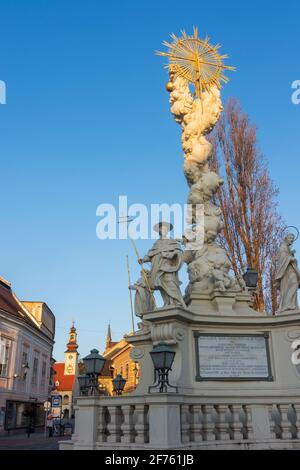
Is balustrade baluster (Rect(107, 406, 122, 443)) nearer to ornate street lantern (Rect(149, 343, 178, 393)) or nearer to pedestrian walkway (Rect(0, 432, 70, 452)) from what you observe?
ornate street lantern (Rect(149, 343, 178, 393))

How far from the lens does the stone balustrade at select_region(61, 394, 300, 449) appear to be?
22.9 feet

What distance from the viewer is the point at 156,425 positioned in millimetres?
6910

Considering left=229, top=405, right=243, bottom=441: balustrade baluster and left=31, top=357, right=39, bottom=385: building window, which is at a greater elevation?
left=31, top=357, right=39, bottom=385: building window

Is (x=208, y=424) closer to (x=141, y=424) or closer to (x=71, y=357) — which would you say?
(x=141, y=424)

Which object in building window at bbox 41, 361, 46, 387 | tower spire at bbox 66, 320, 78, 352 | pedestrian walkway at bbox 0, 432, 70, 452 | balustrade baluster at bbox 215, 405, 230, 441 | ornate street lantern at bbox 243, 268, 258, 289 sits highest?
tower spire at bbox 66, 320, 78, 352

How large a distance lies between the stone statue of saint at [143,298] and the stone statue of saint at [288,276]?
2.74m

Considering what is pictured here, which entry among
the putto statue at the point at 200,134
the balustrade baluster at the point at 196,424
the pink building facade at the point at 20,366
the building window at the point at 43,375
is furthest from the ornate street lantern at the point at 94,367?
the building window at the point at 43,375

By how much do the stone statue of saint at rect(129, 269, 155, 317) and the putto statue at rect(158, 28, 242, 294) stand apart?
3.15 ft

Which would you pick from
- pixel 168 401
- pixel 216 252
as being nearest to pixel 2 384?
pixel 216 252

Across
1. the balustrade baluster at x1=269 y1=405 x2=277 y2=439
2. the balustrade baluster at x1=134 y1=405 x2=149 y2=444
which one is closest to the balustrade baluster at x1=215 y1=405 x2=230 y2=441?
the balustrade baluster at x1=269 y1=405 x2=277 y2=439

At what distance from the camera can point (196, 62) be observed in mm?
12586

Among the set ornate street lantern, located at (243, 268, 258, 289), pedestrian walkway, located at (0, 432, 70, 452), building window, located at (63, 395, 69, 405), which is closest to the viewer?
ornate street lantern, located at (243, 268, 258, 289)
